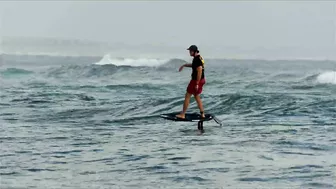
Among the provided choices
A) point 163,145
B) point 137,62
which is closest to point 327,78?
point 163,145

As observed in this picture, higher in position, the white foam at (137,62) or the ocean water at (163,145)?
the white foam at (137,62)

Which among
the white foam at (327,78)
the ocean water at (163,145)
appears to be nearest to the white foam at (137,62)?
the white foam at (327,78)

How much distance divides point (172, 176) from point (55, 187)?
2003mm

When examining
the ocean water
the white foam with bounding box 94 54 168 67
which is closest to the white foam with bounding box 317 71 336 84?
the ocean water

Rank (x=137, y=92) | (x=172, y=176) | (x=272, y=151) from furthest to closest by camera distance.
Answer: (x=137, y=92), (x=272, y=151), (x=172, y=176)

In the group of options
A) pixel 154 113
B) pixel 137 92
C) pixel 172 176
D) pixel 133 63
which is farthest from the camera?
pixel 133 63

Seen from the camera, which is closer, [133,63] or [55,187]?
[55,187]

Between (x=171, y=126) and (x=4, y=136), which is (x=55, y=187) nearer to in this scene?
(x=4, y=136)

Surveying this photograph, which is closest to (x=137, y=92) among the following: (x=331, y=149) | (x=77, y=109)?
(x=77, y=109)

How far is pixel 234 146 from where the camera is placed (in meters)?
15.1

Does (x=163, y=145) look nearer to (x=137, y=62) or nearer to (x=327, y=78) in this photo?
(x=327, y=78)

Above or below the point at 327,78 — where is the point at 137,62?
above

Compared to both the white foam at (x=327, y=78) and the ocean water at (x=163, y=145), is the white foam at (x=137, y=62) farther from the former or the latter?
the ocean water at (x=163, y=145)

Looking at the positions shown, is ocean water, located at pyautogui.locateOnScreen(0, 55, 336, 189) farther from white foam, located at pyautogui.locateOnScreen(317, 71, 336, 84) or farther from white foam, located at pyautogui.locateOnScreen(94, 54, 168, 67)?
white foam, located at pyautogui.locateOnScreen(94, 54, 168, 67)
